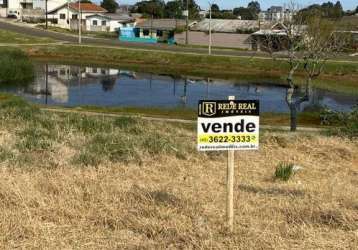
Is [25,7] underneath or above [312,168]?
above

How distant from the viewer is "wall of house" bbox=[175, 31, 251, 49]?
3533 inches

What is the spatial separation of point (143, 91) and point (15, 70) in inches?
491

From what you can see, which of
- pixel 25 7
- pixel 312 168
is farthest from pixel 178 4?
pixel 312 168

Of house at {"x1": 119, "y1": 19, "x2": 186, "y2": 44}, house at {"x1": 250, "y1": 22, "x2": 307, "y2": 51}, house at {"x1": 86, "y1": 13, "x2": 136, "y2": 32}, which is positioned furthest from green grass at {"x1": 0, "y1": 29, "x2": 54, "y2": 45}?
house at {"x1": 86, "y1": 13, "x2": 136, "y2": 32}

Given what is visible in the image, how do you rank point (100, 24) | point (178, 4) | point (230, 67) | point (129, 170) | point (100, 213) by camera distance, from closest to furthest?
point (100, 213), point (129, 170), point (230, 67), point (100, 24), point (178, 4)

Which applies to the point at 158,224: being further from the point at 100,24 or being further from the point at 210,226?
the point at 100,24

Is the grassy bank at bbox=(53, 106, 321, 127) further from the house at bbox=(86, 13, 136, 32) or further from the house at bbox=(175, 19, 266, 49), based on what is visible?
the house at bbox=(86, 13, 136, 32)

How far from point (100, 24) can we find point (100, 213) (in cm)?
11731

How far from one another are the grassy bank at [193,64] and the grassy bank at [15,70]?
1327 centimetres

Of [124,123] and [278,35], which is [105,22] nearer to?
[278,35]

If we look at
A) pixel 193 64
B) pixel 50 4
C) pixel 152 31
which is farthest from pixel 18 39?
pixel 50 4

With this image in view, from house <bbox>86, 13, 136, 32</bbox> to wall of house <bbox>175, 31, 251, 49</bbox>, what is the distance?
27297mm

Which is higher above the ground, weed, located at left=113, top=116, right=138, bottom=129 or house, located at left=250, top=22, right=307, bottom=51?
house, located at left=250, top=22, right=307, bottom=51

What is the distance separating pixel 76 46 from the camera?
76.6m
